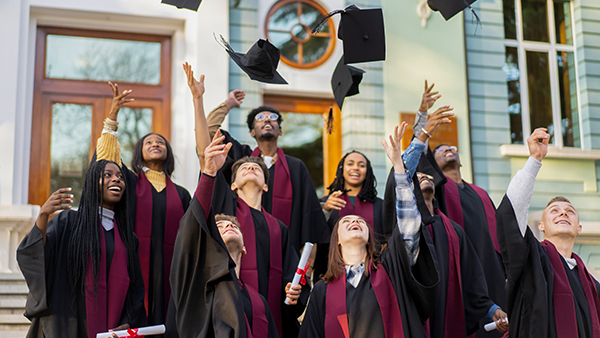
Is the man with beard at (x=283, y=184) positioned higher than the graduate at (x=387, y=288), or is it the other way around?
the man with beard at (x=283, y=184)

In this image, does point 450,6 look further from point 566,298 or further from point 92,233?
point 92,233

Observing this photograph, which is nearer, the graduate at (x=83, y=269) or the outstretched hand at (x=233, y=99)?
the graduate at (x=83, y=269)

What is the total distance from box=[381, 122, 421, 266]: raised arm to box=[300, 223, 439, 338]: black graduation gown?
0.05 meters

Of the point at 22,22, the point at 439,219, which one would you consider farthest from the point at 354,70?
the point at 22,22

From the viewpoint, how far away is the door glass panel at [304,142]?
8.40 metres

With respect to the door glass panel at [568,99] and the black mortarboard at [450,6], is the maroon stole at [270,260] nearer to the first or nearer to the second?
the black mortarboard at [450,6]

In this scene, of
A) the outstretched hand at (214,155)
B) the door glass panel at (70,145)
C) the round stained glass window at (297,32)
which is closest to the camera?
the outstretched hand at (214,155)

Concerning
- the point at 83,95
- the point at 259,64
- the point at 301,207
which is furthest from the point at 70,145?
the point at 301,207

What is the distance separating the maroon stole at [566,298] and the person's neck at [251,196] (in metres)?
1.91

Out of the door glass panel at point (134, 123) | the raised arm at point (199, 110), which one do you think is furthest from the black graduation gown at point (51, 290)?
the door glass panel at point (134, 123)

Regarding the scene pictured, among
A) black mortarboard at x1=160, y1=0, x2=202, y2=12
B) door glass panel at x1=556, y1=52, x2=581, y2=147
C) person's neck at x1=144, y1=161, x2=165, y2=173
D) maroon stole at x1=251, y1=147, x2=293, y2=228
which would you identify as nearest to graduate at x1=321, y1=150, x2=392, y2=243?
maroon stole at x1=251, y1=147, x2=293, y2=228

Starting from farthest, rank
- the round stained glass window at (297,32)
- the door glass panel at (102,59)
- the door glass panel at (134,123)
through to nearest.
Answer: the round stained glass window at (297,32)
the door glass panel at (134,123)
the door glass panel at (102,59)

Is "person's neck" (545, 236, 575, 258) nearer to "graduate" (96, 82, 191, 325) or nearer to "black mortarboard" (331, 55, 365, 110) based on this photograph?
"black mortarboard" (331, 55, 365, 110)

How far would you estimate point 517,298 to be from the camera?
3.94 m
